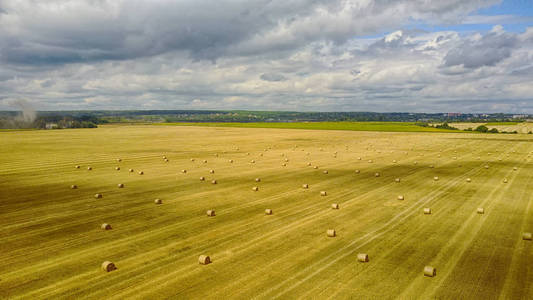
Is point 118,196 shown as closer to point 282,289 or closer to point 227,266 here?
point 227,266

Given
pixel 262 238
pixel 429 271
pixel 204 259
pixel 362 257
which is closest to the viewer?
pixel 429 271

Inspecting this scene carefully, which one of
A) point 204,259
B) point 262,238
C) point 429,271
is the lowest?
point 262,238

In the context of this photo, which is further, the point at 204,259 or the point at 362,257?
the point at 362,257

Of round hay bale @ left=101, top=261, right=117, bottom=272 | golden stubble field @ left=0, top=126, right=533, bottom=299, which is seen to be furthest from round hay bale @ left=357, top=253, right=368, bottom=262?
round hay bale @ left=101, top=261, right=117, bottom=272

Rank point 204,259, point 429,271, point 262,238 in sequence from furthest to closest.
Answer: point 262,238 → point 204,259 → point 429,271

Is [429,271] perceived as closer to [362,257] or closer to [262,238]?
[362,257]

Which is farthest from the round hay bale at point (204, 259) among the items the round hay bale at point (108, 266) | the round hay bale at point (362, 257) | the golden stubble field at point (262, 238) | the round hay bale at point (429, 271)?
the round hay bale at point (429, 271)

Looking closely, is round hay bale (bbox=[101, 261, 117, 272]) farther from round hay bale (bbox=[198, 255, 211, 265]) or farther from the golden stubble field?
round hay bale (bbox=[198, 255, 211, 265])

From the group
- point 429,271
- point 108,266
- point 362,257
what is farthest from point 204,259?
point 429,271
